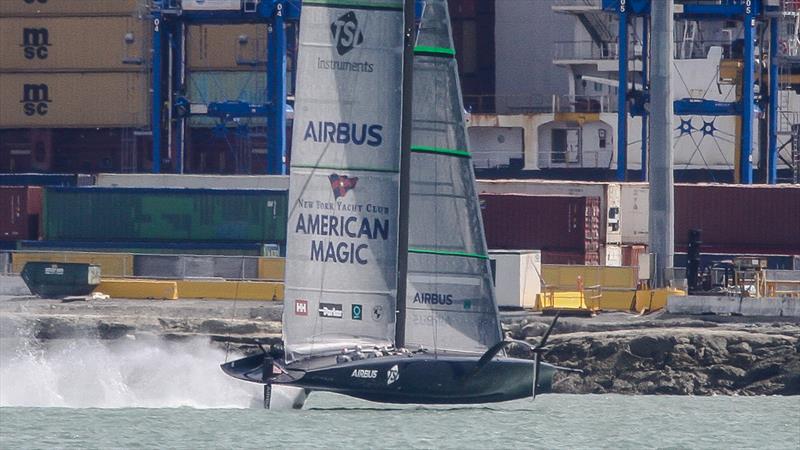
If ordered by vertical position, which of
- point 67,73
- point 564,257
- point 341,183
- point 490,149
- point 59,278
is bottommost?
point 59,278

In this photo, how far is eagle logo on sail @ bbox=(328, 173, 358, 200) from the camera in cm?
2409

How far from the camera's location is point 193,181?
53.8 meters

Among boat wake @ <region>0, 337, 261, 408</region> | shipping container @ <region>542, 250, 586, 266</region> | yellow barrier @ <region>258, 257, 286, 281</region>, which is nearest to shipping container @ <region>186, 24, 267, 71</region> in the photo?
shipping container @ <region>542, 250, 586, 266</region>

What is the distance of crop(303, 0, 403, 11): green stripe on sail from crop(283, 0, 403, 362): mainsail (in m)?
0.01

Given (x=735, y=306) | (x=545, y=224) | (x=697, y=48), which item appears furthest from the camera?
(x=697, y=48)

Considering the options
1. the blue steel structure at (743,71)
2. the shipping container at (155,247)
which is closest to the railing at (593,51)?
the blue steel structure at (743,71)

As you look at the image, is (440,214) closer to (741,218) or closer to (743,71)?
(741,218)

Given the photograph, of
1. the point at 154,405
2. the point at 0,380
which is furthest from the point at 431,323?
the point at 0,380

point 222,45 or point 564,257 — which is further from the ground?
point 222,45

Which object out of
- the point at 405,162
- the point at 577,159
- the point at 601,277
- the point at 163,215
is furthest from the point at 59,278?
the point at 577,159

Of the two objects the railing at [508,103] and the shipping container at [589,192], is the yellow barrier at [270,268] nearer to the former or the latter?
the shipping container at [589,192]

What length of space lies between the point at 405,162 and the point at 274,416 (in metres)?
5.84

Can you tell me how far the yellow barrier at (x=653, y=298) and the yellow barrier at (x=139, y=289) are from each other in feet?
39.8

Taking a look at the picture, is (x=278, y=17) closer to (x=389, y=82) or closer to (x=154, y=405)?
(x=154, y=405)
